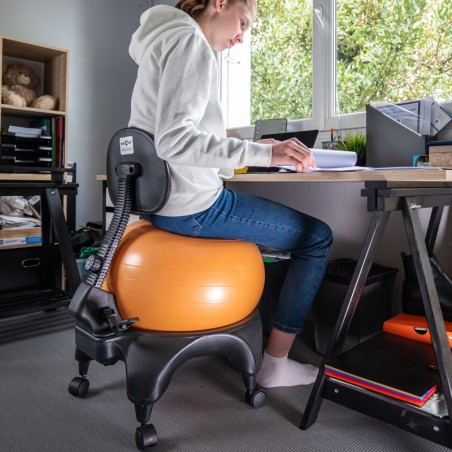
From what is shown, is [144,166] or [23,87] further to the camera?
[23,87]

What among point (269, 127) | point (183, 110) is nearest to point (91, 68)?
point (269, 127)

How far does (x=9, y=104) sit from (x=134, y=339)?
5.90ft

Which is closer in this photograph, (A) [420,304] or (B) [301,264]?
(B) [301,264]

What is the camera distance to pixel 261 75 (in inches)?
107

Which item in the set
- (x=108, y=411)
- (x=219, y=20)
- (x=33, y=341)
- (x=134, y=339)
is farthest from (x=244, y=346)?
(x=33, y=341)

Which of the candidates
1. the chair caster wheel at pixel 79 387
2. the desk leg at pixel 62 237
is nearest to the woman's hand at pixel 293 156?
the chair caster wheel at pixel 79 387

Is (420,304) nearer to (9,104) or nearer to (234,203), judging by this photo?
(234,203)

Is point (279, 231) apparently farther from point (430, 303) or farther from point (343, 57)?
point (343, 57)

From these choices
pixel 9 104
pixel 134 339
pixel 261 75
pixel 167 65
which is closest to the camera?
pixel 167 65

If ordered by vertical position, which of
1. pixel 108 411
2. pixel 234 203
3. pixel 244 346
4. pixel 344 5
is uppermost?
pixel 344 5

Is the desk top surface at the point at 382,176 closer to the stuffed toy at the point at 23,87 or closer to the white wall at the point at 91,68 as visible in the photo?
the stuffed toy at the point at 23,87

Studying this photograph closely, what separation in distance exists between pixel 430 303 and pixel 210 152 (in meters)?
0.62

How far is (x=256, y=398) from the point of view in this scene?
1312 millimetres

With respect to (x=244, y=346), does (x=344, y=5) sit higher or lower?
higher
